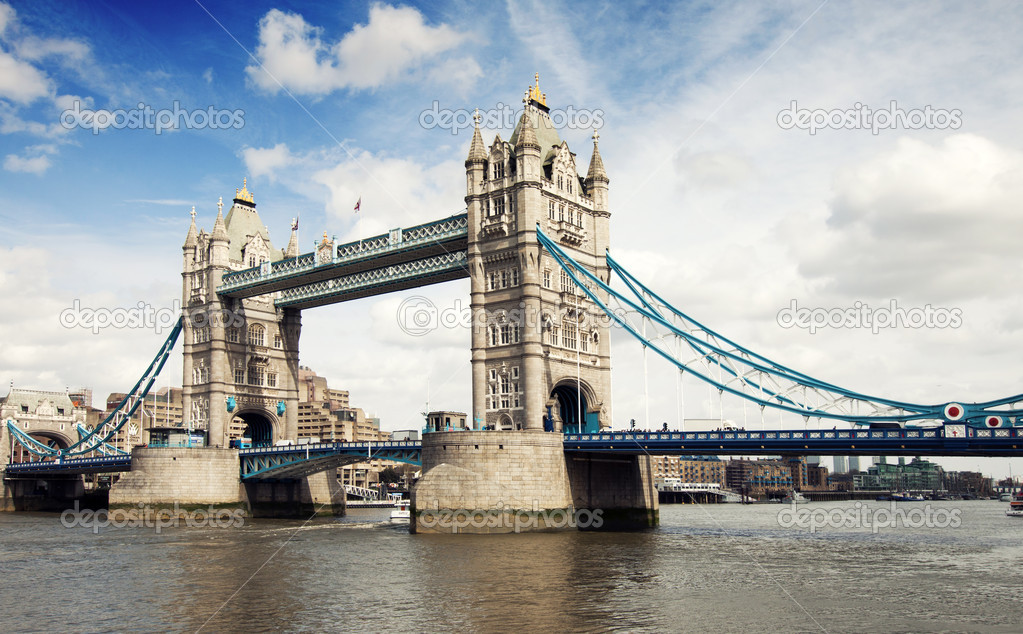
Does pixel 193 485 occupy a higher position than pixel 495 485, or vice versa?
pixel 495 485

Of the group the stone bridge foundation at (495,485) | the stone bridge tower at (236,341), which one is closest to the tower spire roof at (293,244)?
the stone bridge tower at (236,341)

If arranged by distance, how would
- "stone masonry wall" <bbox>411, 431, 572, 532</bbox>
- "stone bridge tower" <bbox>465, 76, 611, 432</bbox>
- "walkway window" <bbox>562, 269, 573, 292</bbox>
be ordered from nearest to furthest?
"stone masonry wall" <bbox>411, 431, 572, 532</bbox> < "stone bridge tower" <bbox>465, 76, 611, 432</bbox> < "walkway window" <bbox>562, 269, 573, 292</bbox>

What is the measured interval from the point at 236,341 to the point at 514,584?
6871 centimetres

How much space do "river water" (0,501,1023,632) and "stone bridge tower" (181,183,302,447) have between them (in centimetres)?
3779

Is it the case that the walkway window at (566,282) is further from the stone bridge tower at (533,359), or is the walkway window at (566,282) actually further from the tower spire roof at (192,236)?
the tower spire roof at (192,236)

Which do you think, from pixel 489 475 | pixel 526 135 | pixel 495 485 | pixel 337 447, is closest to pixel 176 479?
pixel 337 447

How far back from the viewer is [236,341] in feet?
322

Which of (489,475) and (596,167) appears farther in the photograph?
(596,167)

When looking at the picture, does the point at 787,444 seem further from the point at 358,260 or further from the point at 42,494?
the point at 42,494

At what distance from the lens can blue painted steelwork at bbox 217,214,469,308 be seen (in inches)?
3059

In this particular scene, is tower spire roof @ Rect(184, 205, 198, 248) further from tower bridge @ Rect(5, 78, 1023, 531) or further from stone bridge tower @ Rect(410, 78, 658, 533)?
stone bridge tower @ Rect(410, 78, 658, 533)

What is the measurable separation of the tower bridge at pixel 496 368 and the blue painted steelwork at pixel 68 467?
545 mm
